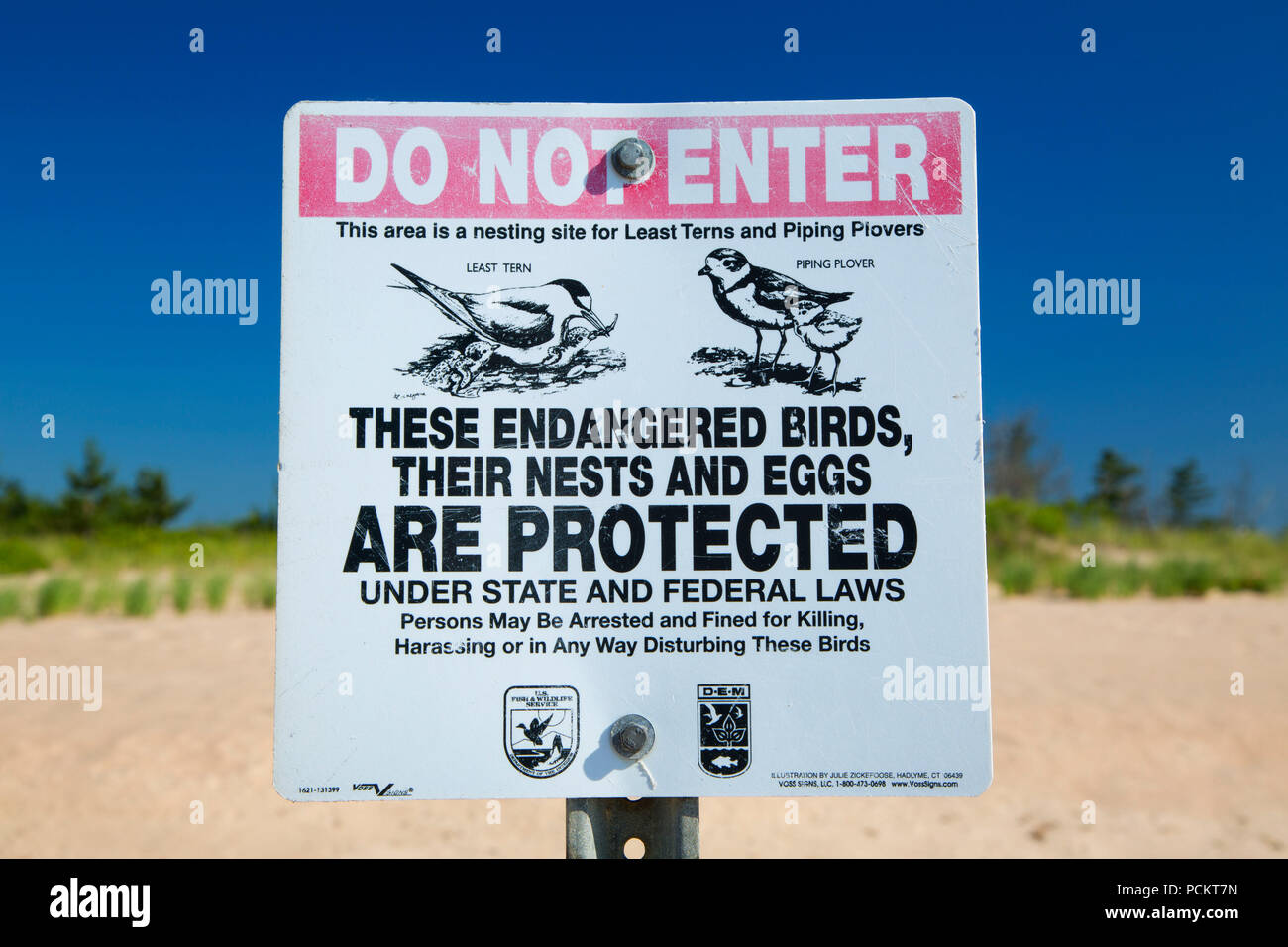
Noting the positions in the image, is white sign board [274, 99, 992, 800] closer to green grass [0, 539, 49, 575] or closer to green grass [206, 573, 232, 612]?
green grass [206, 573, 232, 612]

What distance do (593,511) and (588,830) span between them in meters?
0.63

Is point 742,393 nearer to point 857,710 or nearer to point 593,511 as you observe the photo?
point 593,511

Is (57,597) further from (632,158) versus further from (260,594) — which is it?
(632,158)

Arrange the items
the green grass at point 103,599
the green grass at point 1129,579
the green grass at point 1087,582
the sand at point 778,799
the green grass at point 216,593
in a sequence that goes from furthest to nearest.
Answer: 1. the green grass at point 1129,579
2. the green grass at point 1087,582
3. the green grass at point 216,593
4. the green grass at point 103,599
5. the sand at point 778,799

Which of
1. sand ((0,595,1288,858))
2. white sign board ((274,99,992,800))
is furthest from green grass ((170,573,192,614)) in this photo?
white sign board ((274,99,992,800))

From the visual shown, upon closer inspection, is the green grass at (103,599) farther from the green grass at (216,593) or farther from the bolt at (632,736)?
the bolt at (632,736)

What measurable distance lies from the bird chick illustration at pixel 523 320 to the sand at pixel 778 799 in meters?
1.71

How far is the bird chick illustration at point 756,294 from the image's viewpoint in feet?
5.50

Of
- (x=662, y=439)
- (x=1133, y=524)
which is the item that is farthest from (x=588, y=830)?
(x=1133, y=524)

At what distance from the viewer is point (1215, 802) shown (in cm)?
512

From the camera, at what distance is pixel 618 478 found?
66.1 inches

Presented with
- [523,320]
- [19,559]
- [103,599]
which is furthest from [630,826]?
[19,559]

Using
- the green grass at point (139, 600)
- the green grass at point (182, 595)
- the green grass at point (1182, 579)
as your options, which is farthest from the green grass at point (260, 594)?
the green grass at point (1182, 579)

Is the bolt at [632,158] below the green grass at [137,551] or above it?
above
